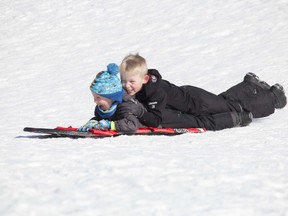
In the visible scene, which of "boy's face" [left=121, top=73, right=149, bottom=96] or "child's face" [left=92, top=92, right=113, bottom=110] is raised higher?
"boy's face" [left=121, top=73, right=149, bottom=96]

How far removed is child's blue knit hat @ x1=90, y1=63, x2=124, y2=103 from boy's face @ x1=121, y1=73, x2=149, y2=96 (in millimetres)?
117

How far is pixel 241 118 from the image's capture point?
5.91 meters

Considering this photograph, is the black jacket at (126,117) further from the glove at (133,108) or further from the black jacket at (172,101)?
the black jacket at (172,101)

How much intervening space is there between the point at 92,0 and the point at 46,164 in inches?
461

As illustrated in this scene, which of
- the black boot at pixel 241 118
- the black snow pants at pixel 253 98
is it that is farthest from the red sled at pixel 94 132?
the black snow pants at pixel 253 98

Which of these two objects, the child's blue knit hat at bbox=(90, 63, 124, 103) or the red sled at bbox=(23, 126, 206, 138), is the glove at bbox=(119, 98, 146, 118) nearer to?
the child's blue knit hat at bbox=(90, 63, 124, 103)

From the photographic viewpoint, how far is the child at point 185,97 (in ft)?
17.4

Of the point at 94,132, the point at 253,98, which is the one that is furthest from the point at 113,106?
the point at 253,98

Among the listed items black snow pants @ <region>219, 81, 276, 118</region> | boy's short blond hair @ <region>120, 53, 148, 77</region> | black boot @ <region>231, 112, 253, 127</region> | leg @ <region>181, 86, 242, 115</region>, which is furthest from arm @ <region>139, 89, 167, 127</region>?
black snow pants @ <region>219, 81, 276, 118</region>

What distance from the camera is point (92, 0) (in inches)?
582

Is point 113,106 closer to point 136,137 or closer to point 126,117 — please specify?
point 126,117

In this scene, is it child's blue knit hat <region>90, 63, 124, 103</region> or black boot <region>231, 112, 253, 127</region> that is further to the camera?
black boot <region>231, 112, 253, 127</region>

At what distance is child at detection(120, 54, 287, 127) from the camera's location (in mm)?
5316

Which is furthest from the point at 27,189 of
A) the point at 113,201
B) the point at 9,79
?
the point at 9,79
